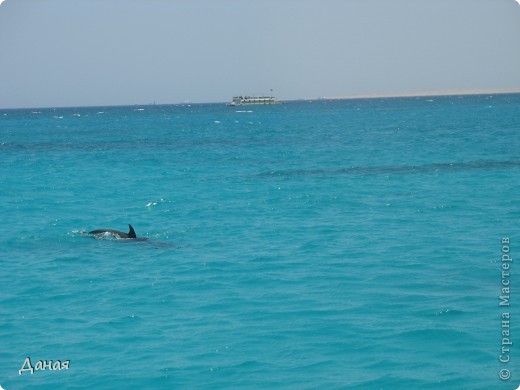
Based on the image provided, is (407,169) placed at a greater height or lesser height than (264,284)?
greater

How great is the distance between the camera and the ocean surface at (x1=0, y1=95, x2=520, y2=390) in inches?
472

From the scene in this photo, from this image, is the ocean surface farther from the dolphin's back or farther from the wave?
the wave

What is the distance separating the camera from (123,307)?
612 inches

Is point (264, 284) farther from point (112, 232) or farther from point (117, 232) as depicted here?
point (112, 232)

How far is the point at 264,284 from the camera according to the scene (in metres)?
17.0

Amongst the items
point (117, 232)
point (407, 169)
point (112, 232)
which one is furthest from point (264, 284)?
point (407, 169)

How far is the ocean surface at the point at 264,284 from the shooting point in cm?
1200

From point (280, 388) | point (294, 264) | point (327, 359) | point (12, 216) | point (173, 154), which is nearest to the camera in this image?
point (280, 388)

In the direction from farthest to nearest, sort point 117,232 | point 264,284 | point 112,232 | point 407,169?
point 407,169 → point 112,232 → point 117,232 → point 264,284

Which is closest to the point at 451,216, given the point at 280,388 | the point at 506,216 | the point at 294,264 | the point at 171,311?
the point at 506,216

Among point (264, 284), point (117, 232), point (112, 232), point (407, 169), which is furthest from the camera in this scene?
point (407, 169)

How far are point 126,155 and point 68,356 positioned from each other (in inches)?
1794

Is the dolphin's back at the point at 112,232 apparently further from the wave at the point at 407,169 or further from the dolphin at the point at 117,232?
the wave at the point at 407,169

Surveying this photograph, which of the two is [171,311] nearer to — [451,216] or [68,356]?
[68,356]
